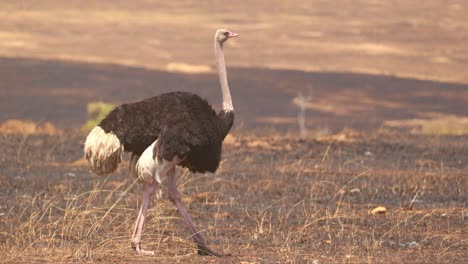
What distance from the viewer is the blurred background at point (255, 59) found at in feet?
83.8

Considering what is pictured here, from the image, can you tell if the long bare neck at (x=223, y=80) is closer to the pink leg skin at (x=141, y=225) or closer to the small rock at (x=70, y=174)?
the pink leg skin at (x=141, y=225)

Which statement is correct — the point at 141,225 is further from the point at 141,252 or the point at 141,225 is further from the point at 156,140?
the point at 156,140

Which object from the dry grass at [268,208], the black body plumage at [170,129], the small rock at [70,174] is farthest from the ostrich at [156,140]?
the small rock at [70,174]

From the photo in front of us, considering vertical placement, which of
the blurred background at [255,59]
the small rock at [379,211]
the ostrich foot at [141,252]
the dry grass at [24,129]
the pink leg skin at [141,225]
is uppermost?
the pink leg skin at [141,225]

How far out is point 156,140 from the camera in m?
7.32

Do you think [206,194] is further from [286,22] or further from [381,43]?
[286,22]

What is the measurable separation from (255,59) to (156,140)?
27867 mm

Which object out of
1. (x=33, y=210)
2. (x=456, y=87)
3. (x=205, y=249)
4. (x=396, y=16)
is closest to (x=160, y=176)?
(x=205, y=249)

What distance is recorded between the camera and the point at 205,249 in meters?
7.39

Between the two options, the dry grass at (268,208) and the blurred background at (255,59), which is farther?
the blurred background at (255,59)

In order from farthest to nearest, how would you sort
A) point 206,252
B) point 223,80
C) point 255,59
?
1. point 255,59
2. point 223,80
3. point 206,252

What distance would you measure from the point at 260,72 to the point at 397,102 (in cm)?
520

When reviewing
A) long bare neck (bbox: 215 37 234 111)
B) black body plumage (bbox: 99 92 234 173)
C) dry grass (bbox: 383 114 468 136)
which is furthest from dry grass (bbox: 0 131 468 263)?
dry grass (bbox: 383 114 468 136)

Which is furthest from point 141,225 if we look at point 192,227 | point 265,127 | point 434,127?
point 265,127
